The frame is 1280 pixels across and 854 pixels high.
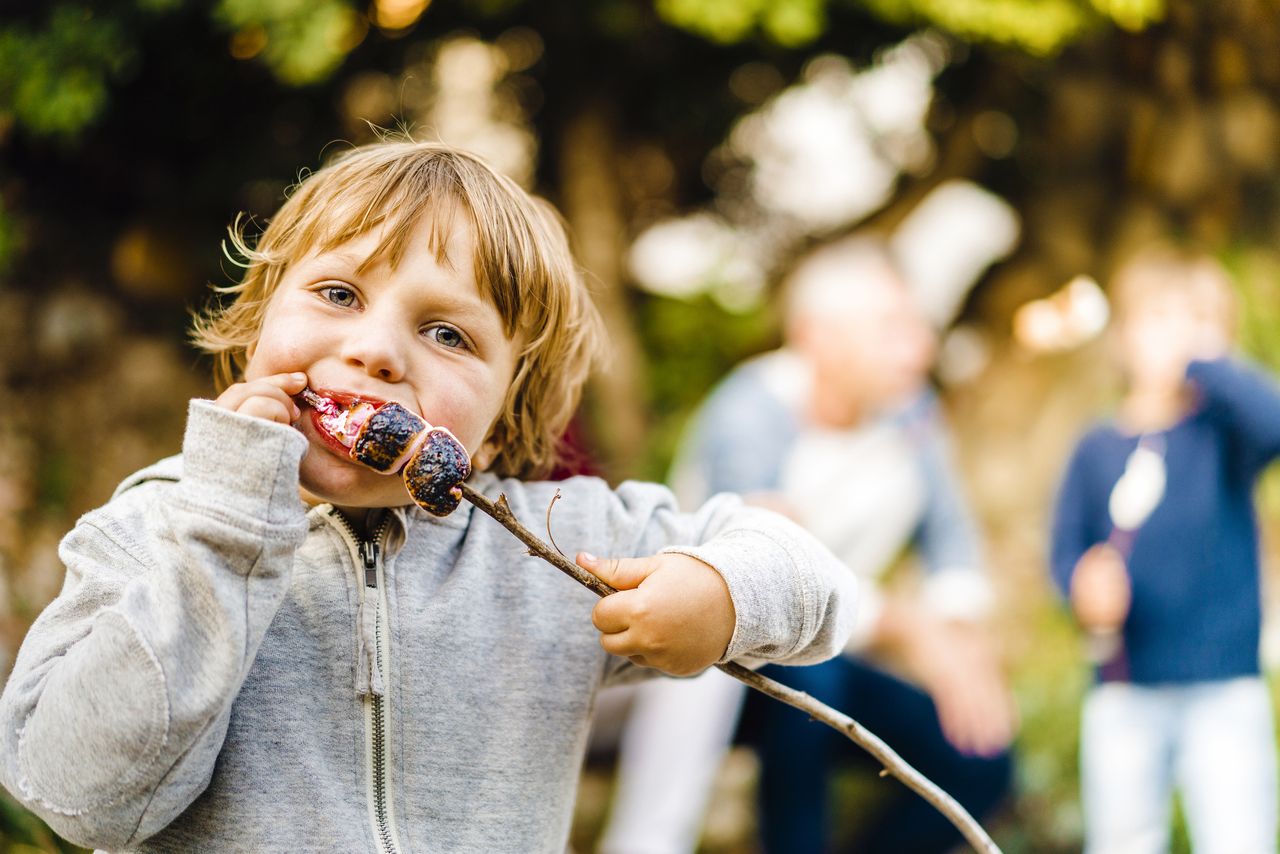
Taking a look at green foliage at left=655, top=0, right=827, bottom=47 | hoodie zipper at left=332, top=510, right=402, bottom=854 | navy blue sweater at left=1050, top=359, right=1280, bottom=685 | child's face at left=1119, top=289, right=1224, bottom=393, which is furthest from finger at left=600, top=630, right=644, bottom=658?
green foliage at left=655, top=0, right=827, bottom=47

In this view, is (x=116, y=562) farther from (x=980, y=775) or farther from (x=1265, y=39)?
(x=1265, y=39)

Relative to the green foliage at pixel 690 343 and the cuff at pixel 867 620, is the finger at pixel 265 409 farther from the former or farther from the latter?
the green foliage at pixel 690 343

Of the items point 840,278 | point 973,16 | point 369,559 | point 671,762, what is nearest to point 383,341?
point 369,559

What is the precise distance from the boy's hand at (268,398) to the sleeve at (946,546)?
2.44 metres

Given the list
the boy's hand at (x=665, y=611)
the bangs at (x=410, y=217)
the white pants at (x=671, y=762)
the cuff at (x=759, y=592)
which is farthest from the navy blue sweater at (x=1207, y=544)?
the bangs at (x=410, y=217)

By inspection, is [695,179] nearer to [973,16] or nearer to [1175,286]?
[973,16]

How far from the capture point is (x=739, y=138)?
211 inches

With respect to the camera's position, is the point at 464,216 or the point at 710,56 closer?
the point at 464,216

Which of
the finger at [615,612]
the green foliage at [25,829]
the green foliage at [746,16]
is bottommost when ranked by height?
the green foliage at [25,829]

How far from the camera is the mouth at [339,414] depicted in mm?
1106

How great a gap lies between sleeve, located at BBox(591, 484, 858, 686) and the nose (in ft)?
1.10

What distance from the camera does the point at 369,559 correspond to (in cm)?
125

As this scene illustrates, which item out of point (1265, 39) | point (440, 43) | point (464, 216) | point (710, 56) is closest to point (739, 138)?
point (710, 56)

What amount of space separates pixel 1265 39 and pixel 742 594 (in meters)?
3.59
